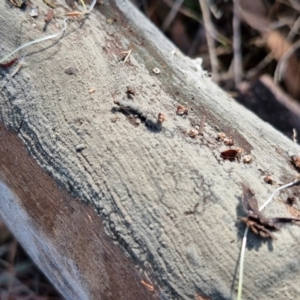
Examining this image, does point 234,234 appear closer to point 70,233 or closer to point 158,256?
point 158,256

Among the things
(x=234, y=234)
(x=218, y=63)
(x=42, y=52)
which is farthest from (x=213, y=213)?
(x=218, y=63)

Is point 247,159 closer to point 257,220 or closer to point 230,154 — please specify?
point 230,154

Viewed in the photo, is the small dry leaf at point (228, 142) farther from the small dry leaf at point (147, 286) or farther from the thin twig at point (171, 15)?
the thin twig at point (171, 15)

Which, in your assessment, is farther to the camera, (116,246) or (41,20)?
(41,20)

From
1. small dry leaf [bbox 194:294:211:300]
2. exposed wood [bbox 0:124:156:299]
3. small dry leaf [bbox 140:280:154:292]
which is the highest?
small dry leaf [bbox 194:294:211:300]

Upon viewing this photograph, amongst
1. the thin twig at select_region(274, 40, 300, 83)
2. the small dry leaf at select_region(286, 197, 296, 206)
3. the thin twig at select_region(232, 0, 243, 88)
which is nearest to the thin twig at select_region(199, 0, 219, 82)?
the thin twig at select_region(232, 0, 243, 88)

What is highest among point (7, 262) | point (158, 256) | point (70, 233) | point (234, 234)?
point (234, 234)

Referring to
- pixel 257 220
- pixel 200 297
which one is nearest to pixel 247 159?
pixel 257 220

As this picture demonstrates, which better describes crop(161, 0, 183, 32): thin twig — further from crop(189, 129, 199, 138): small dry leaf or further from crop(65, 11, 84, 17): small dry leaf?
crop(189, 129, 199, 138): small dry leaf
